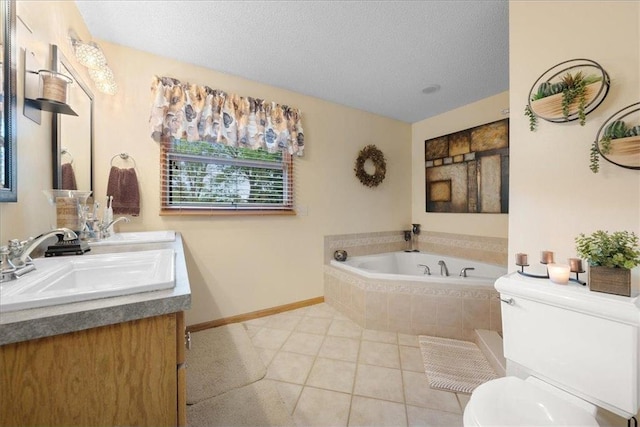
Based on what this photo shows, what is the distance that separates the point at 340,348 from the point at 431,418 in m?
0.79

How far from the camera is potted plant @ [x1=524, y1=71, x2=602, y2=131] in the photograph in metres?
1.07

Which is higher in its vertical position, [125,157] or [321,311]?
[125,157]

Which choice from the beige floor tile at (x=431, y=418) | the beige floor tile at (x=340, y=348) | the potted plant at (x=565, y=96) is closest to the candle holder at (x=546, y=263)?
the potted plant at (x=565, y=96)

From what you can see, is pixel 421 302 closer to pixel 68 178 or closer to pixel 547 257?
pixel 547 257

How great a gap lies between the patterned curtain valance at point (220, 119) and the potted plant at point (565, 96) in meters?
1.93

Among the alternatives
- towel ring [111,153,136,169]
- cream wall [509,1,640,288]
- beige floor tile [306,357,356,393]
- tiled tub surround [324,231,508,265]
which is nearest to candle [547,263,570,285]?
cream wall [509,1,640,288]

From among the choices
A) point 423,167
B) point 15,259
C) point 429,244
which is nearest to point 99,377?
point 15,259

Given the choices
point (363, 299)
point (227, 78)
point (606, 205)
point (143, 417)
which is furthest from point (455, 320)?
point (227, 78)

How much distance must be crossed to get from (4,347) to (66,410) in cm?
20

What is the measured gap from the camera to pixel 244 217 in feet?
7.99

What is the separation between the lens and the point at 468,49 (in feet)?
6.37

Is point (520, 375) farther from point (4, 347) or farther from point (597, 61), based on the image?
point (4, 347)

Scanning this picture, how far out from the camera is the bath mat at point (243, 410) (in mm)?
1289

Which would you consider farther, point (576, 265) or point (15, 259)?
point (576, 265)
